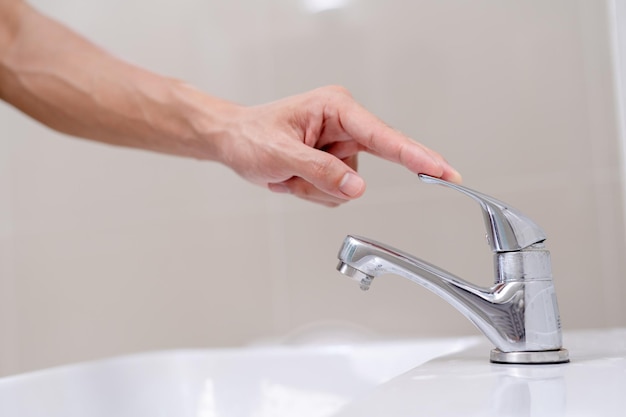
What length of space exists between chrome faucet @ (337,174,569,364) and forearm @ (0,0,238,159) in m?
0.28

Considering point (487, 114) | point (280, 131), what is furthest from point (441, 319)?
point (280, 131)

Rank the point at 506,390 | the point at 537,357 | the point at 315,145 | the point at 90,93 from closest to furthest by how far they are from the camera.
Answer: the point at 506,390 < the point at 537,357 < the point at 315,145 < the point at 90,93

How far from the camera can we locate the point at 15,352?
1089 millimetres

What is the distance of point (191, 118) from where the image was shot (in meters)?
0.74

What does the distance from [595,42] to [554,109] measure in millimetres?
93

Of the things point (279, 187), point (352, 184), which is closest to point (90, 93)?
point (279, 187)

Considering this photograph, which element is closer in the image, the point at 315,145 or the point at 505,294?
the point at 505,294

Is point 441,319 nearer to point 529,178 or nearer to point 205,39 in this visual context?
point 529,178

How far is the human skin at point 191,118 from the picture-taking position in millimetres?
605

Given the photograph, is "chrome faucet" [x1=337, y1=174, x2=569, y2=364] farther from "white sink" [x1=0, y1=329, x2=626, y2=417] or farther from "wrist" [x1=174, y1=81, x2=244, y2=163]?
"wrist" [x1=174, y1=81, x2=244, y2=163]

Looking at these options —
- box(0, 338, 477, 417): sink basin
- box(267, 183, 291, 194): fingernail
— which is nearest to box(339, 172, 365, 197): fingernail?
box(267, 183, 291, 194): fingernail

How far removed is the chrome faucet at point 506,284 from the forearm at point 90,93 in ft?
0.92

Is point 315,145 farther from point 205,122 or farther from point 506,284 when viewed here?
point 506,284

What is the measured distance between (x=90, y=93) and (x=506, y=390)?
1.93 ft
